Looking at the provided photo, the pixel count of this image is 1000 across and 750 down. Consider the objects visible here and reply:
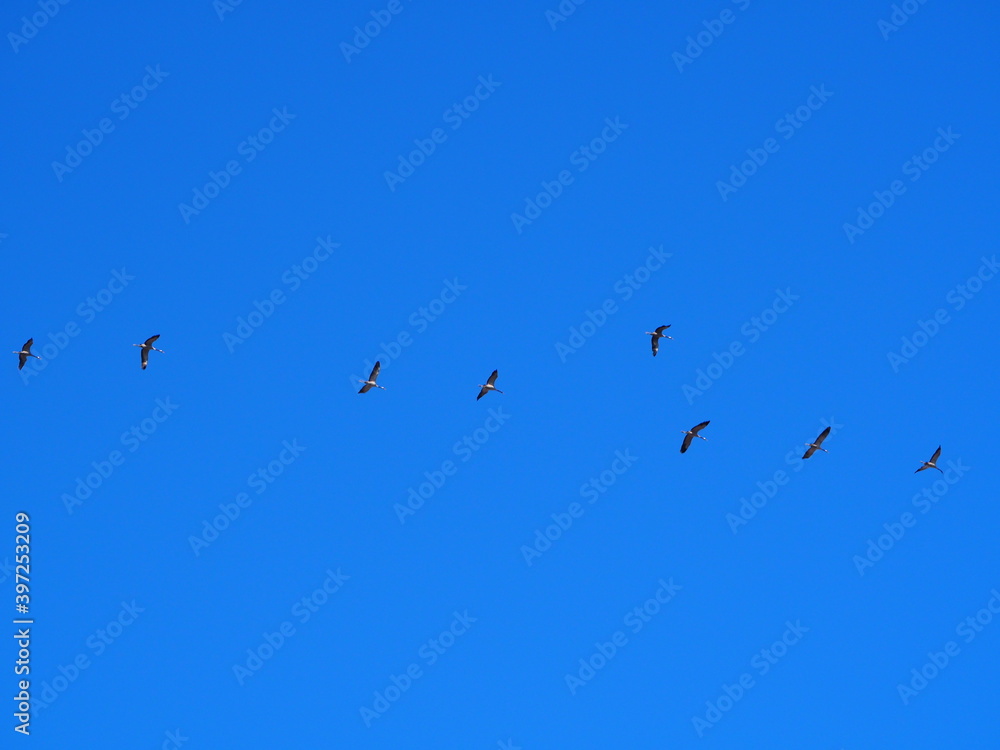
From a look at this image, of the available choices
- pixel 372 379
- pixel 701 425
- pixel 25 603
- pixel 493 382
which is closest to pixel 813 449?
pixel 701 425

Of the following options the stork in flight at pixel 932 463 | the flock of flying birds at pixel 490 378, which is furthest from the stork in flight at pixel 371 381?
the stork in flight at pixel 932 463

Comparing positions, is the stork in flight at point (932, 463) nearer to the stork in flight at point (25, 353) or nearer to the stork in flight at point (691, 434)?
the stork in flight at point (691, 434)

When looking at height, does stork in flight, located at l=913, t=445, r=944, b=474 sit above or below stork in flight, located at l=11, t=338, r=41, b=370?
below

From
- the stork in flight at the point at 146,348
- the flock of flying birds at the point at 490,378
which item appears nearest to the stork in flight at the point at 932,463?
the flock of flying birds at the point at 490,378

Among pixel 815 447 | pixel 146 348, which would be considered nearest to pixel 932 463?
pixel 815 447

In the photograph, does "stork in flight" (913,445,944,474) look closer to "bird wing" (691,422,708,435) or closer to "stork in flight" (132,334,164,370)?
"bird wing" (691,422,708,435)

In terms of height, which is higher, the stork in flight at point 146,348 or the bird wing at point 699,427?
the stork in flight at point 146,348

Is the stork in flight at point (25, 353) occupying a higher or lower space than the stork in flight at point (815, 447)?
higher

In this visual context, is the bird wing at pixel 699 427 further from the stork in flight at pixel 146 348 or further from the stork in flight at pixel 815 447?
the stork in flight at pixel 146 348

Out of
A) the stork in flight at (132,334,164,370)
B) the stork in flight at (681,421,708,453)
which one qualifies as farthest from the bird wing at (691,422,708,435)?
the stork in flight at (132,334,164,370)

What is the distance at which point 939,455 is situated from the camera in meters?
97.8

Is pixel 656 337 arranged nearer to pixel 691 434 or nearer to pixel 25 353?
pixel 691 434

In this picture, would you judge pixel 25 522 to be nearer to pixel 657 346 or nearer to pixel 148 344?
pixel 148 344

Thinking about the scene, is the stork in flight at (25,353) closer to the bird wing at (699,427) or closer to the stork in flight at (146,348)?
the stork in flight at (146,348)
